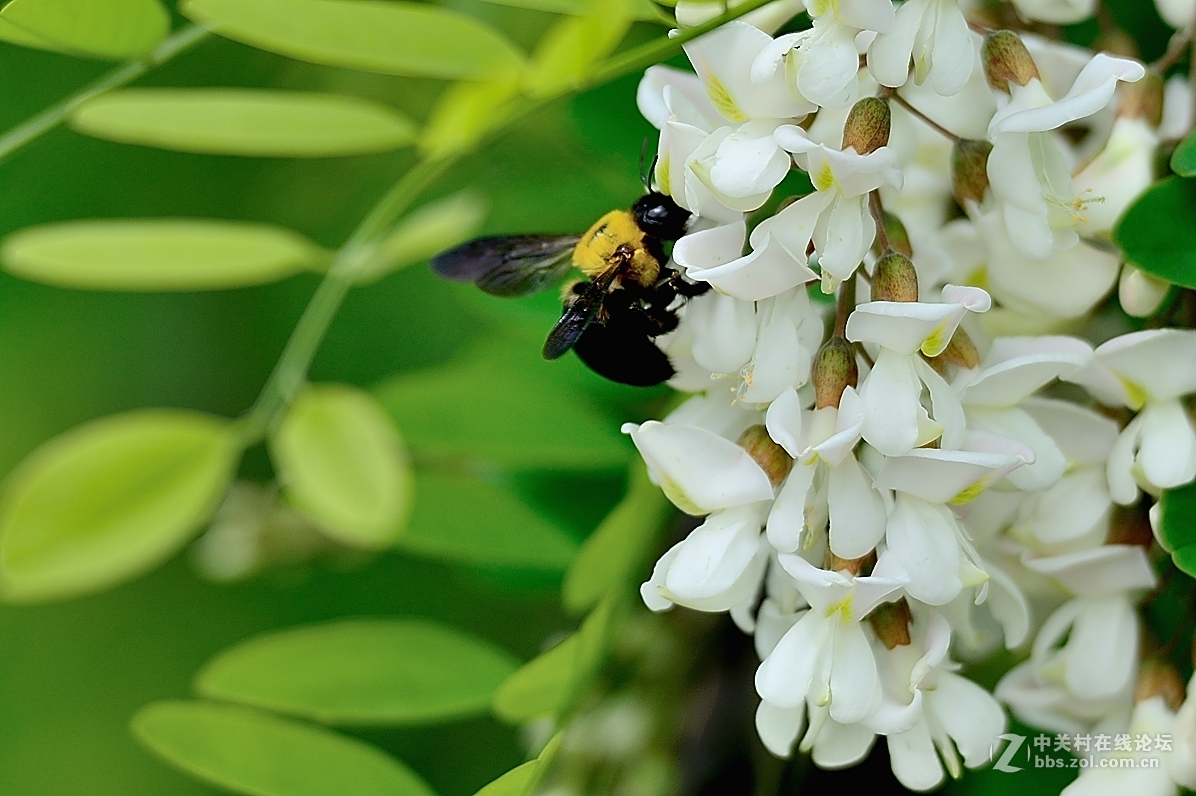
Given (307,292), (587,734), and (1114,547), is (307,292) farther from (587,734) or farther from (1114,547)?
(1114,547)

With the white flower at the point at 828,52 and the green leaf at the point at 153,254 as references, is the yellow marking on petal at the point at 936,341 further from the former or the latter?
the green leaf at the point at 153,254

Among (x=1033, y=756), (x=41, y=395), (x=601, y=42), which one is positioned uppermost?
(x=601, y=42)

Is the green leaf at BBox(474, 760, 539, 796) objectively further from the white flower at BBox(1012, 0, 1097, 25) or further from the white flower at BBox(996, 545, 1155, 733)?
the white flower at BBox(1012, 0, 1097, 25)

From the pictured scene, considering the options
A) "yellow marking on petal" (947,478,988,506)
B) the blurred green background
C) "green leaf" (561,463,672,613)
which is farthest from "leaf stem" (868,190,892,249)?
the blurred green background

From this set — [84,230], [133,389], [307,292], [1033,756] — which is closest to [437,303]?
Result: [307,292]

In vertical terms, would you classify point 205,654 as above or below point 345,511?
below

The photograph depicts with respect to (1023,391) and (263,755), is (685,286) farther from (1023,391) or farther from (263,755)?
(263,755)

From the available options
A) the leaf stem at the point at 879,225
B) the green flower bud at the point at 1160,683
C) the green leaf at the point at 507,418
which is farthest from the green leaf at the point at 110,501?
the green flower bud at the point at 1160,683
